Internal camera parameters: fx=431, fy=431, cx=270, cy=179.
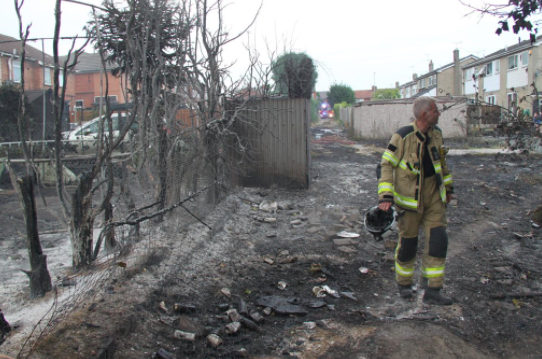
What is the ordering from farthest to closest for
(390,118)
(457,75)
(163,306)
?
(457,75) → (390,118) → (163,306)

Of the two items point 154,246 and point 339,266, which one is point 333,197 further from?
point 154,246

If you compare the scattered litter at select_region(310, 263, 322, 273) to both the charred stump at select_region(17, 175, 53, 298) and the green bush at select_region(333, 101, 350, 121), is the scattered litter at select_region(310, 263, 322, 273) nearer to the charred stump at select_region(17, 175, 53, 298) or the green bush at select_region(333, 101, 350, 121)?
the charred stump at select_region(17, 175, 53, 298)

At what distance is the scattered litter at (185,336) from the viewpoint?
3096mm

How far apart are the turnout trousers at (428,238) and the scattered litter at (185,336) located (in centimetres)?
193

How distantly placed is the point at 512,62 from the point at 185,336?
3685 cm

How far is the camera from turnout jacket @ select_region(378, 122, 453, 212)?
3725 mm

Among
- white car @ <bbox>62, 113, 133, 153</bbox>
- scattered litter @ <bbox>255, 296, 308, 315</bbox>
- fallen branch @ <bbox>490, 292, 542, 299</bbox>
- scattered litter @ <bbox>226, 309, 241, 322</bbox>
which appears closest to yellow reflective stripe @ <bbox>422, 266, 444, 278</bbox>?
fallen branch @ <bbox>490, 292, 542, 299</bbox>

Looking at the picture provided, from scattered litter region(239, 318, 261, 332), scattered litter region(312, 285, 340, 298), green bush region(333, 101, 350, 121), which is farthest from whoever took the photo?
green bush region(333, 101, 350, 121)

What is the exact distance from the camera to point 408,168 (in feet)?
12.3

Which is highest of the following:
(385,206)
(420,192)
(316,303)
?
(420,192)

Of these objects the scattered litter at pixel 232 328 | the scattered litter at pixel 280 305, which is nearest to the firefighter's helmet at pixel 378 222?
the scattered litter at pixel 280 305

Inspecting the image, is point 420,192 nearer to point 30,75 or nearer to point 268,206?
point 268,206

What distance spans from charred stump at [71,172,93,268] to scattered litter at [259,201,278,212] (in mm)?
4039

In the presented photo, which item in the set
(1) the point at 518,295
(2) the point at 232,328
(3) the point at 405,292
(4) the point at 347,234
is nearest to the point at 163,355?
(2) the point at 232,328
